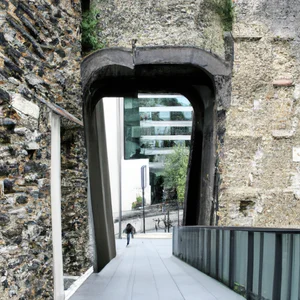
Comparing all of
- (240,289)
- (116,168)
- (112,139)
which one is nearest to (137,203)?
(116,168)

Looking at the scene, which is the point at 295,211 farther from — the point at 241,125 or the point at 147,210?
the point at 147,210

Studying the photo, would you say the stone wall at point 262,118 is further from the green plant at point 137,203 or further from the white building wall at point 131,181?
the green plant at point 137,203

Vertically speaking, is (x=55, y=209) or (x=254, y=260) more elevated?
(x=55, y=209)

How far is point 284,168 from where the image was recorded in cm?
678

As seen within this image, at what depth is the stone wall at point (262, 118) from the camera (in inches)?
267

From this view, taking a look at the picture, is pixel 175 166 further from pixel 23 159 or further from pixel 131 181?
pixel 23 159

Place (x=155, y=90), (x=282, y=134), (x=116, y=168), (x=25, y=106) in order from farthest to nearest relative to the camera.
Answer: (x=116, y=168) → (x=155, y=90) → (x=282, y=134) → (x=25, y=106)

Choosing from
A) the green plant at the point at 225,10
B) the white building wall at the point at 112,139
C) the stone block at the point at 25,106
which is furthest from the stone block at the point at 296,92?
the white building wall at the point at 112,139

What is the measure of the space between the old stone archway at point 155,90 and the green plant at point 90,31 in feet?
0.54

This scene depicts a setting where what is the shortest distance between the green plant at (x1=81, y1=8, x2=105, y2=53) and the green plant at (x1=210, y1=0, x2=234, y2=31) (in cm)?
215

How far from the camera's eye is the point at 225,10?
701 centimetres

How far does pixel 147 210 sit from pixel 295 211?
2427cm

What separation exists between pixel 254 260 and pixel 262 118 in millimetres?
3638

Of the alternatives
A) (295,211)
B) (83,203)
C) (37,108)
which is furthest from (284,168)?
(37,108)
